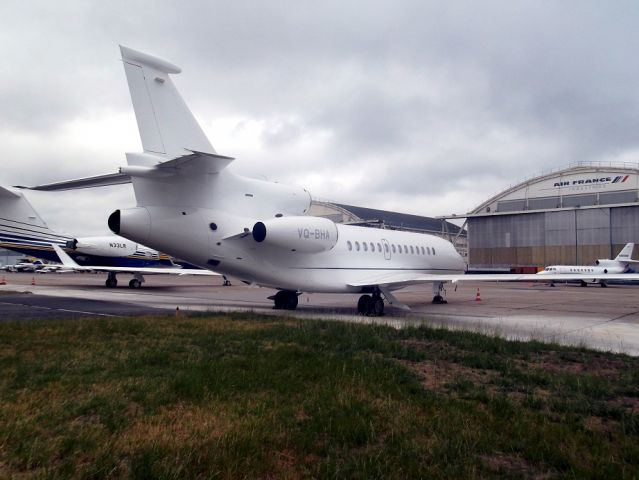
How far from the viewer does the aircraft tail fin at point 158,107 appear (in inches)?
452

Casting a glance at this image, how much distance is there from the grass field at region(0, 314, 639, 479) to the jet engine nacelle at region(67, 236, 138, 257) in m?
24.8

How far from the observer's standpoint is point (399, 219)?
73250 mm

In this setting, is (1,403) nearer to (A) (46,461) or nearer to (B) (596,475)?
(A) (46,461)

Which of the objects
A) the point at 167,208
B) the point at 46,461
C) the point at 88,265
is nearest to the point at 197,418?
the point at 46,461

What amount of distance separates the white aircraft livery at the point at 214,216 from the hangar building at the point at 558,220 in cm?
4623

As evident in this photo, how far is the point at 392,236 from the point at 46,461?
1617 cm

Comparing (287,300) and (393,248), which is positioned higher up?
(393,248)

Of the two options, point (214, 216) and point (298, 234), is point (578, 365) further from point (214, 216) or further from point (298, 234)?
point (214, 216)

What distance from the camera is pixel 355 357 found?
7.07 meters

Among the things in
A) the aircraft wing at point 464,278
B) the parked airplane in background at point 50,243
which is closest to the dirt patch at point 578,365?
the aircraft wing at point 464,278

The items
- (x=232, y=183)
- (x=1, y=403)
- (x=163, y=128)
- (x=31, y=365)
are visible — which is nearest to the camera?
(x=1, y=403)

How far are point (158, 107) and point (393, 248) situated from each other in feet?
32.8

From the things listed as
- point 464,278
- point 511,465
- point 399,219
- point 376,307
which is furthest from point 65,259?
point 399,219

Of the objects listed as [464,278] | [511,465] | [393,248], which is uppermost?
[393,248]
